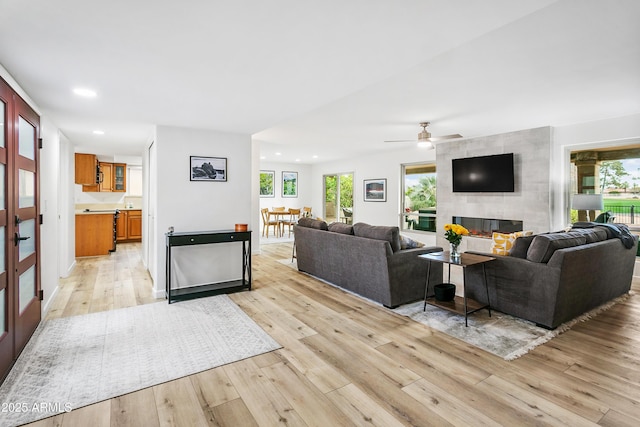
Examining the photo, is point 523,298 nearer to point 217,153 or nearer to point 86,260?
point 217,153

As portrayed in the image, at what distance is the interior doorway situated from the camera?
1016cm

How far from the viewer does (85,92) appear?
2.90 m

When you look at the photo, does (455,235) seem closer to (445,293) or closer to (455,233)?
(455,233)

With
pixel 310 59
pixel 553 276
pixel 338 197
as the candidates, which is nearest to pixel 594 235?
pixel 553 276

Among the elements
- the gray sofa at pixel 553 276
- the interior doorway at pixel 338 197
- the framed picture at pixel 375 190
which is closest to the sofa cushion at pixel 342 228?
the gray sofa at pixel 553 276

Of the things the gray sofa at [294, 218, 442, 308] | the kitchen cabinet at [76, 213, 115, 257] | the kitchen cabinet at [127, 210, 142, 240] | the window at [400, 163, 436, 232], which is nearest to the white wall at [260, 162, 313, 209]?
the kitchen cabinet at [127, 210, 142, 240]

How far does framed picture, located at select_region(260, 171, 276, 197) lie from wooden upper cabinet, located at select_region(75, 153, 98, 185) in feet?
15.3

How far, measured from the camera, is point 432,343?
2.81m

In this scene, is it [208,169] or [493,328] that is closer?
[493,328]

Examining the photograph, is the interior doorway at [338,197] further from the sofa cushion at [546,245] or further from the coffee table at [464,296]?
the sofa cushion at [546,245]

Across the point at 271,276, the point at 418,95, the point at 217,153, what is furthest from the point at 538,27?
the point at 271,276

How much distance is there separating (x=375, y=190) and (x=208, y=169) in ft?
18.1

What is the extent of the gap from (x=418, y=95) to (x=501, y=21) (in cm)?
207

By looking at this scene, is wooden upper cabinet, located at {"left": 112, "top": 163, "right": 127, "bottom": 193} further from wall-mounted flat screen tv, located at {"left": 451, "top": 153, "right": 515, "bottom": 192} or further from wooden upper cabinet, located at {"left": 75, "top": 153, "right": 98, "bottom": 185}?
wall-mounted flat screen tv, located at {"left": 451, "top": 153, "right": 515, "bottom": 192}
